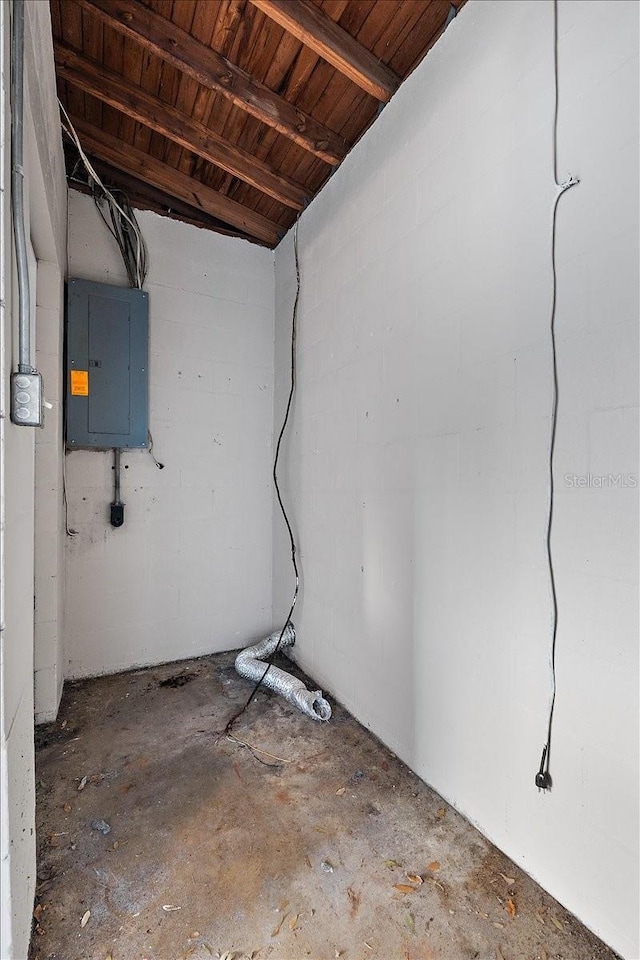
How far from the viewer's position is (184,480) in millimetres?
2990

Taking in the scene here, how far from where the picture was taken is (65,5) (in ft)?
6.00

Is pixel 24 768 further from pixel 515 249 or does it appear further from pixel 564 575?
pixel 515 249

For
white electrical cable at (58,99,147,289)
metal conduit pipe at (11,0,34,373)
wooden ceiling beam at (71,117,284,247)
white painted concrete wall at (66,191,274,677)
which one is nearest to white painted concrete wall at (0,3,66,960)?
metal conduit pipe at (11,0,34,373)

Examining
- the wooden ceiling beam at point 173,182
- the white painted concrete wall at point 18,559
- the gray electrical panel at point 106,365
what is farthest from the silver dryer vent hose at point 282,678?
the wooden ceiling beam at point 173,182

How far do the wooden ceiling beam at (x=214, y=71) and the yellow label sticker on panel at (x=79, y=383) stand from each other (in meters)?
1.59

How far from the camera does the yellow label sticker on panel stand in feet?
8.50

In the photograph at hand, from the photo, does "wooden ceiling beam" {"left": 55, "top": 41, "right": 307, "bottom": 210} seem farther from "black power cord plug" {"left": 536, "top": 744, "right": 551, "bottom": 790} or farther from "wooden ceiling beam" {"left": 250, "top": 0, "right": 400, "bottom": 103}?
"black power cord plug" {"left": 536, "top": 744, "right": 551, "bottom": 790}

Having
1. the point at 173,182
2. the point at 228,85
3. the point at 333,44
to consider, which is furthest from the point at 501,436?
the point at 173,182

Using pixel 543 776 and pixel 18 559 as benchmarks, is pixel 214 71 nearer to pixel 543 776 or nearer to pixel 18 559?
pixel 18 559

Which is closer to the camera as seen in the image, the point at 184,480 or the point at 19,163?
the point at 19,163

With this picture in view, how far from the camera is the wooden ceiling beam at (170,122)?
208cm

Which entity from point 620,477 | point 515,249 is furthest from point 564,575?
point 515,249

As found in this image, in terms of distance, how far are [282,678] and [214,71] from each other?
3062 millimetres

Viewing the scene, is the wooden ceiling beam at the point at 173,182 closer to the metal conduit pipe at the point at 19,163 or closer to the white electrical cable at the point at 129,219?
the white electrical cable at the point at 129,219
